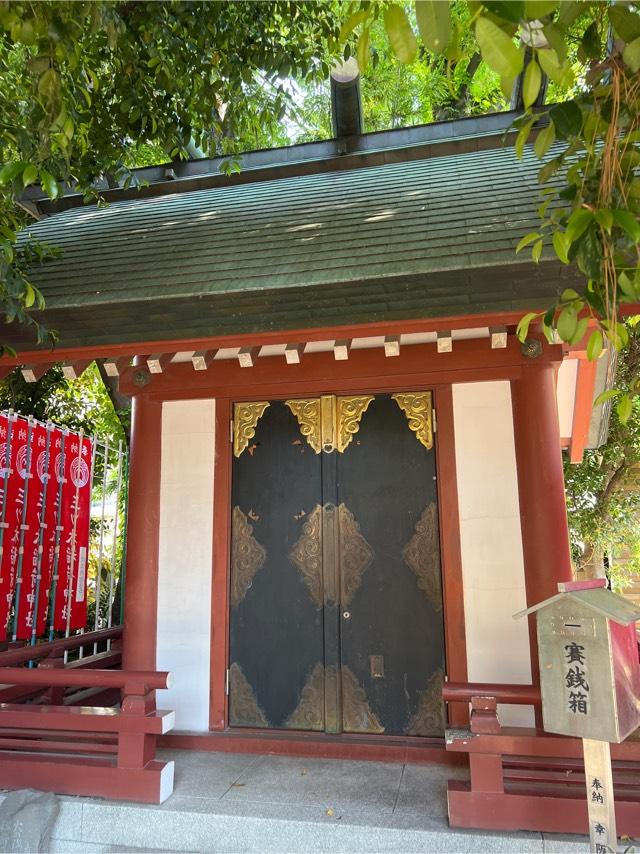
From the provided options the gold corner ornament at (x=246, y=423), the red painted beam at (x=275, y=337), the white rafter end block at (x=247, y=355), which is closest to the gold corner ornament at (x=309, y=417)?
the gold corner ornament at (x=246, y=423)

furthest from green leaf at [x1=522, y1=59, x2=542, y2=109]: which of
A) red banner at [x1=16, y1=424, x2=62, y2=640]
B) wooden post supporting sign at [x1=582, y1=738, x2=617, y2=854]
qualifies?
red banner at [x1=16, y1=424, x2=62, y2=640]

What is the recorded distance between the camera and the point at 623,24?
1739 mm

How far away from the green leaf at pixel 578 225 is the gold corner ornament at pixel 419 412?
10.0 ft

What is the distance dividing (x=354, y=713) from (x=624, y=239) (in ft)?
11.5

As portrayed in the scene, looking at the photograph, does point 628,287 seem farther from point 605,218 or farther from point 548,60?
point 548,60

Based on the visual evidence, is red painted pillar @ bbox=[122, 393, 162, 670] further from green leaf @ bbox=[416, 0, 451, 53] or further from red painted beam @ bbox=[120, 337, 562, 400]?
green leaf @ bbox=[416, 0, 451, 53]

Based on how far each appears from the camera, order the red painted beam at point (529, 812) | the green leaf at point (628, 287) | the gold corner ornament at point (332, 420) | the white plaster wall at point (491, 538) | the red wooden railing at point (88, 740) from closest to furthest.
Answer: the green leaf at point (628, 287)
the red painted beam at point (529, 812)
the red wooden railing at point (88, 740)
the white plaster wall at point (491, 538)
the gold corner ornament at point (332, 420)

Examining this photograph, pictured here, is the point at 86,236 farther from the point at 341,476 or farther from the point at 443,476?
the point at 443,476

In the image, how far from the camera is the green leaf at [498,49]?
129 cm

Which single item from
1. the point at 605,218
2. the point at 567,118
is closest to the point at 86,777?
the point at 605,218

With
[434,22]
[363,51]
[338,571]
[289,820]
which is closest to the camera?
[434,22]

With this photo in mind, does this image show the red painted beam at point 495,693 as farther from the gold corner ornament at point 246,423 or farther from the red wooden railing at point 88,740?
the gold corner ornament at point 246,423

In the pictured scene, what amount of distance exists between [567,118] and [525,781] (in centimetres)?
313

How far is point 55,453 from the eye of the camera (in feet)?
17.6
